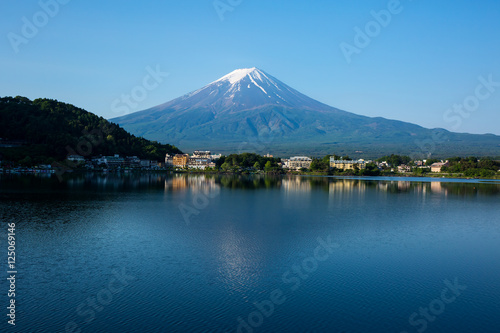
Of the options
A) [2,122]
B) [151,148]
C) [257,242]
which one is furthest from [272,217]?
[151,148]

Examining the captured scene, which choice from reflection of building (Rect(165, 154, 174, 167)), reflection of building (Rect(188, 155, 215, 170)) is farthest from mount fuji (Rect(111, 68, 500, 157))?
reflection of building (Rect(188, 155, 215, 170))

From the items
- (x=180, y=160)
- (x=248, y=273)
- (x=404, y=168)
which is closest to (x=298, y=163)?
(x=404, y=168)

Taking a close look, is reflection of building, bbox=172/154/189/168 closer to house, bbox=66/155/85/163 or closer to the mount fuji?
house, bbox=66/155/85/163

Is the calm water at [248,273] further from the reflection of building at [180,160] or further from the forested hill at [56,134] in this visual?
the reflection of building at [180,160]

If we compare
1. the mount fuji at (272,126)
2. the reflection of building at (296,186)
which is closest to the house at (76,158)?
the reflection of building at (296,186)

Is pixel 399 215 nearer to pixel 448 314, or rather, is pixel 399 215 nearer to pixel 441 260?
pixel 441 260

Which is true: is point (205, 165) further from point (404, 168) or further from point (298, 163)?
point (404, 168)
